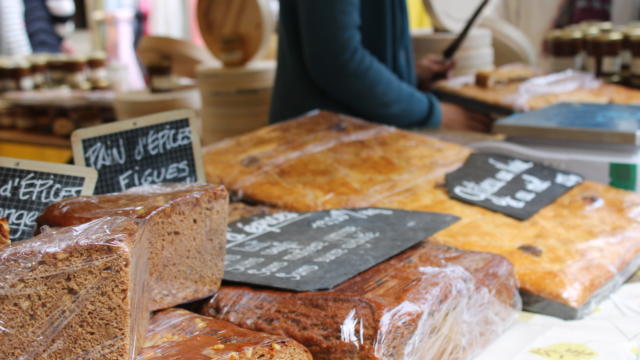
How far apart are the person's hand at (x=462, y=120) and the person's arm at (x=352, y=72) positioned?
0.21ft

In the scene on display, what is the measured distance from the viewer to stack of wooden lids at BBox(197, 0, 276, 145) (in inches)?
92.7

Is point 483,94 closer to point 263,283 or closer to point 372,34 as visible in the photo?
point 372,34

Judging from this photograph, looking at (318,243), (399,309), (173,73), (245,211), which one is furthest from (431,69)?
(399,309)

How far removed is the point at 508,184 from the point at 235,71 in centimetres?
127

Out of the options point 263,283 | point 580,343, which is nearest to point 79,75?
point 263,283

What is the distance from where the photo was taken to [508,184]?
4.33 ft

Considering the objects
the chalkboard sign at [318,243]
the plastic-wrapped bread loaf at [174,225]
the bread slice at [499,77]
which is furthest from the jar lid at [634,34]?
the plastic-wrapped bread loaf at [174,225]

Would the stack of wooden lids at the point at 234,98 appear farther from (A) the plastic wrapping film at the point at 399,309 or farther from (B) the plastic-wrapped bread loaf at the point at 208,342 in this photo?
(B) the plastic-wrapped bread loaf at the point at 208,342

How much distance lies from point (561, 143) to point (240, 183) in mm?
712

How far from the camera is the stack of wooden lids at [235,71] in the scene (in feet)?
7.72

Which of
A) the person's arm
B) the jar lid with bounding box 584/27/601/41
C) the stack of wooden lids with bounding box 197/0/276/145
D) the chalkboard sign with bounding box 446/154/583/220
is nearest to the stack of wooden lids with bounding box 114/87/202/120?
the stack of wooden lids with bounding box 197/0/276/145

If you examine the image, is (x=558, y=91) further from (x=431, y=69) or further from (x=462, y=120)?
(x=431, y=69)

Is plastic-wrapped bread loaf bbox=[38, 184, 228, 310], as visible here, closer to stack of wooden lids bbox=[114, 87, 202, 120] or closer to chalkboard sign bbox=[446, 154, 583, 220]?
chalkboard sign bbox=[446, 154, 583, 220]

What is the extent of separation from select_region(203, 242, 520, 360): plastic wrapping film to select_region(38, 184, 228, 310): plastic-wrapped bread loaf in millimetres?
47
